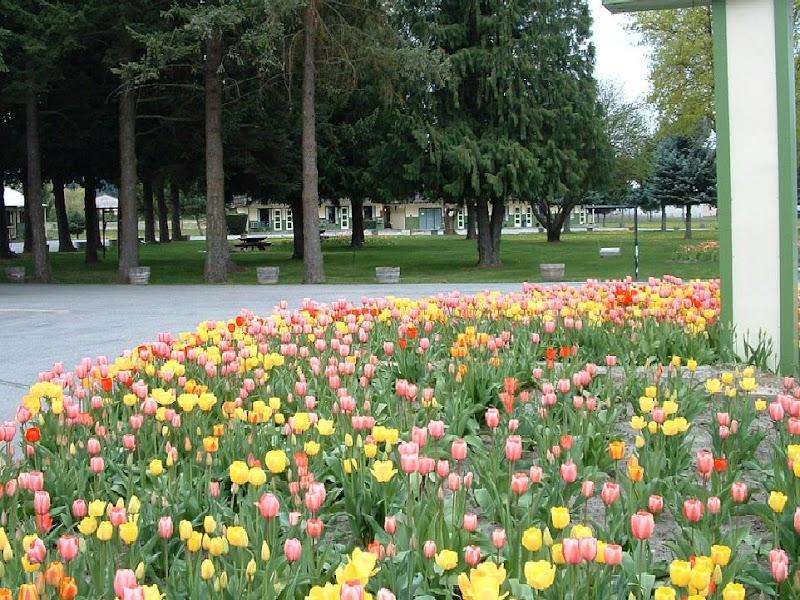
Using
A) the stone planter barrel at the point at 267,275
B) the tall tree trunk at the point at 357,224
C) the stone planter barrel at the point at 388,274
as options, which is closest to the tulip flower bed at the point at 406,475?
the stone planter barrel at the point at 388,274

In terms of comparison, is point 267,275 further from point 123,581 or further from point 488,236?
point 123,581

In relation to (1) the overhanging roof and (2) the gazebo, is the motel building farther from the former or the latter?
(2) the gazebo

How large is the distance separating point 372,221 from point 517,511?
8826cm

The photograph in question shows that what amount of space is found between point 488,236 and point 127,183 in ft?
35.7

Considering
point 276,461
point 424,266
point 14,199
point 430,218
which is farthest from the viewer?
point 430,218

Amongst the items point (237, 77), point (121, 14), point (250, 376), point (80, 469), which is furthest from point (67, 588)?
point (237, 77)

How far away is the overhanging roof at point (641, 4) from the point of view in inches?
291

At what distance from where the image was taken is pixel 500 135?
94.1ft

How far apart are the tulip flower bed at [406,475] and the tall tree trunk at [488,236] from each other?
23.6 metres

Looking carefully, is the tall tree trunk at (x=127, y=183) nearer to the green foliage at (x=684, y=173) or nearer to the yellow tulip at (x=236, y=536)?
the yellow tulip at (x=236, y=536)

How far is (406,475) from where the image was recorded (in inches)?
142

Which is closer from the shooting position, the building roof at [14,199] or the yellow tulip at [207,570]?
the yellow tulip at [207,570]

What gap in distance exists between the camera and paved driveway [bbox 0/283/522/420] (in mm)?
11578

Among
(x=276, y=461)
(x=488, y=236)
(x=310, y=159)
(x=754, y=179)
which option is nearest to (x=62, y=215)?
(x=488, y=236)
